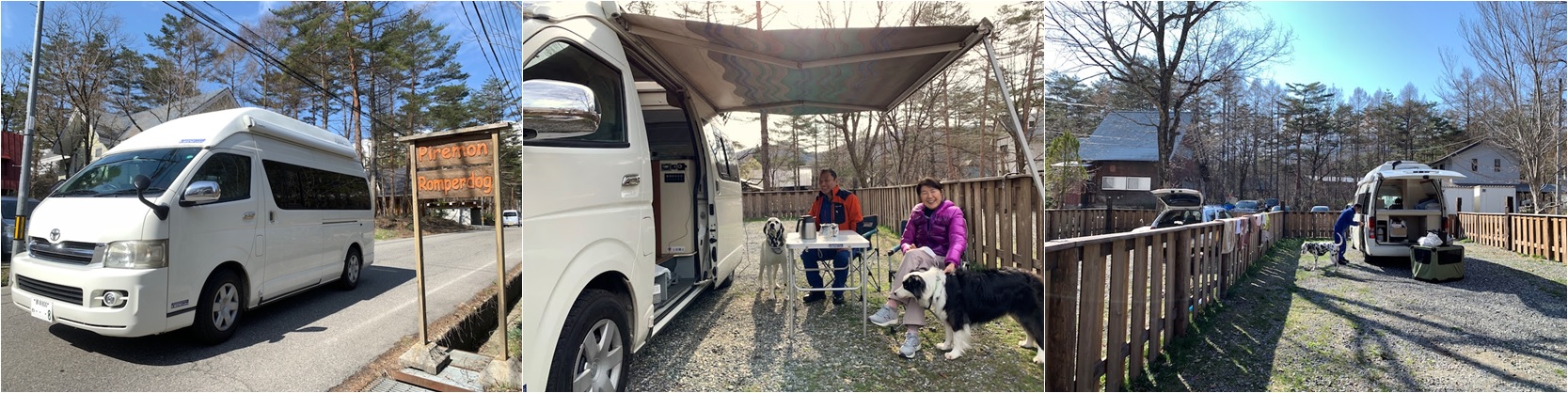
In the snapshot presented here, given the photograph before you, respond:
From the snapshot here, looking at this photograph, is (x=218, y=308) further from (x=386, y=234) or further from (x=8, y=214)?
(x=8, y=214)

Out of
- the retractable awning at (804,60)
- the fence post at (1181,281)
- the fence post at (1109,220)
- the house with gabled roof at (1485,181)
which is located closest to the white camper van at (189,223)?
the retractable awning at (804,60)

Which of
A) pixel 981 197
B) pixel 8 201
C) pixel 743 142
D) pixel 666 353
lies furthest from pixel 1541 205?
pixel 8 201

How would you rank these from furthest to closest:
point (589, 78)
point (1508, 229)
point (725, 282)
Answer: point (1508, 229)
point (725, 282)
point (589, 78)

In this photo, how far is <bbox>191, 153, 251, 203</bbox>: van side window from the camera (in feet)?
3.42

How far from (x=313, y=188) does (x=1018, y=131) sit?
177cm

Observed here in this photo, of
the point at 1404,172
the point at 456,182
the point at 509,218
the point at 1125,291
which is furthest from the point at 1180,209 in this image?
the point at 456,182

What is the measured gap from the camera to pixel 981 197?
60.1 inches

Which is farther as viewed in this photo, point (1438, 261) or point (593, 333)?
point (1438, 261)

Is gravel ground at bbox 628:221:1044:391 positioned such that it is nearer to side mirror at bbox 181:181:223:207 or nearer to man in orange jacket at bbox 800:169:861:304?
man in orange jacket at bbox 800:169:861:304

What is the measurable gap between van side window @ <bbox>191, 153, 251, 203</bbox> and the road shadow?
30 centimetres

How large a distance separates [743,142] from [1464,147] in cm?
426

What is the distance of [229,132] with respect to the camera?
41.5 inches

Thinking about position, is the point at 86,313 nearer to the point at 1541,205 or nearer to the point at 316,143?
the point at 316,143

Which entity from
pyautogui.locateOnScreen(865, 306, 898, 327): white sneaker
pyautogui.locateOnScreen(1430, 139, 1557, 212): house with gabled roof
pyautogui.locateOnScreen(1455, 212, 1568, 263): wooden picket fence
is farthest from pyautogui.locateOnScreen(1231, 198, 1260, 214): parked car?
pyautogui.locateOnScreen(1455, 212, 1568, 263): wooden picket fence
